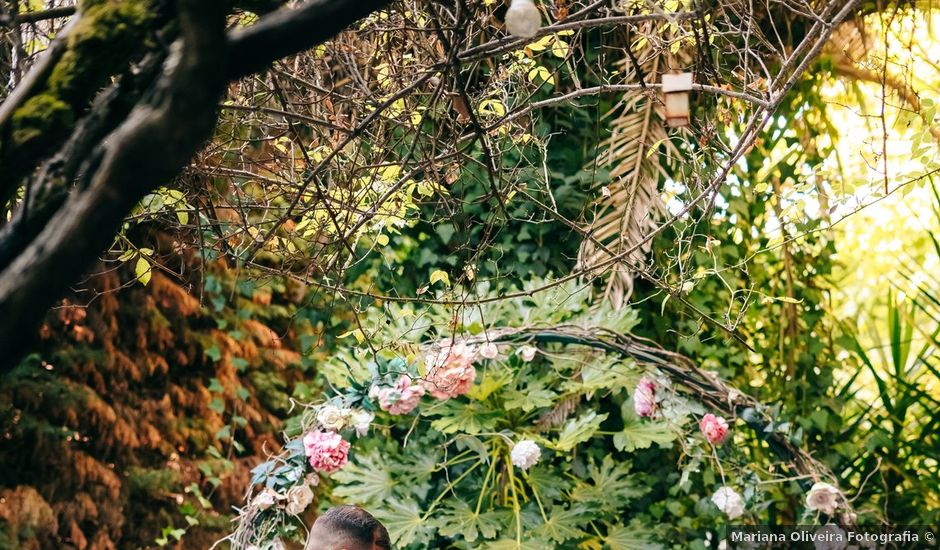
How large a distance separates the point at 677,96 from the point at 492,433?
61.3 inches

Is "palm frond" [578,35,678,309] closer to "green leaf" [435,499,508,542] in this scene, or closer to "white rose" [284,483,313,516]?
"green leaf" [435,499,508,542]

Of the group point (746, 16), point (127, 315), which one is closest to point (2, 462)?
point (127, 315)

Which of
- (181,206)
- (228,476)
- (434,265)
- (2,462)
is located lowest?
(228,476)

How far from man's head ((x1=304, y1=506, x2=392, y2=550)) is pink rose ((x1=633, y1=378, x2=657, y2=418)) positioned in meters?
1.49

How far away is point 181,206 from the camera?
2.62m

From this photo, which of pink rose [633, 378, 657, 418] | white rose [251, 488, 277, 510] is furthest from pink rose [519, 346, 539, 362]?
white rose [251, 488, 277, 510]

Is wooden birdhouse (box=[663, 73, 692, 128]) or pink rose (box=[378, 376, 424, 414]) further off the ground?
wooden birdhouse (box=[663, 73, 692, 128])

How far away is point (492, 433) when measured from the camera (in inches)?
136

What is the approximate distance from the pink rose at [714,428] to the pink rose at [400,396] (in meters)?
1.01

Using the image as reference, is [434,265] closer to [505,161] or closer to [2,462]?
[505,161]

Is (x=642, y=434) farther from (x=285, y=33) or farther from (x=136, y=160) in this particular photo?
(x=136, y=160)

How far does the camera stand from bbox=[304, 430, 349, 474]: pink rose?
3.30 m

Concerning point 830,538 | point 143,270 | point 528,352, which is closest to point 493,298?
point 143,270

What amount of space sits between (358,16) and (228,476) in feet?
17.2
